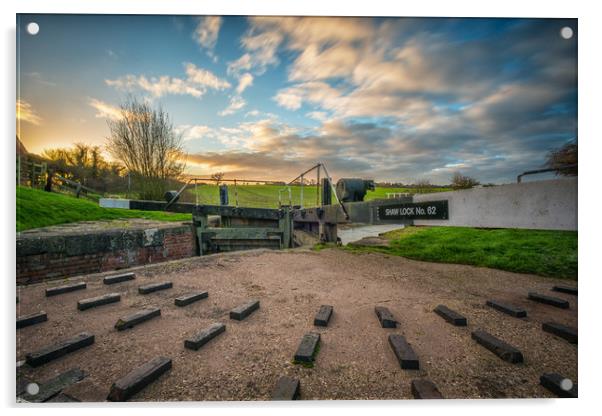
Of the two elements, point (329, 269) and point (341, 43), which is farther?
point (329, 269)

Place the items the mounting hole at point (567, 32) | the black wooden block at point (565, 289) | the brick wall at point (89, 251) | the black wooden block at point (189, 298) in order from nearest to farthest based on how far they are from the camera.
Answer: the mounting hole at point (567, 32)
the black wooden block at point (189, 298)
the black wooden block at point (565, 289)
the brick wall at point (89, 251)

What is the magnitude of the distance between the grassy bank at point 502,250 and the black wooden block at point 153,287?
546 centimetres

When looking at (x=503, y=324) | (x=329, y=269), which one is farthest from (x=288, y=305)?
(x=503, y=324)

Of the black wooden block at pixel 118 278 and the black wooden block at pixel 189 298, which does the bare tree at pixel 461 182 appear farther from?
the black wooden block at pixel 118 278

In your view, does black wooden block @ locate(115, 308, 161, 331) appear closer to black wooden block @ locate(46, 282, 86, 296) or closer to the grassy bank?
black wooden block @ locate(46, 282, 86, 296)

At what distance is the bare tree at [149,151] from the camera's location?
5.57 meters

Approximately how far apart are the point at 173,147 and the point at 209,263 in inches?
169

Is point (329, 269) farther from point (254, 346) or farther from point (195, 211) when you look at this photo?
point (195, 211)

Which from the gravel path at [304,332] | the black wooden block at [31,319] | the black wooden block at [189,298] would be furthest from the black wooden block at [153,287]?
the black wooden block at [31,319]

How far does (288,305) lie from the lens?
3121 millimetres

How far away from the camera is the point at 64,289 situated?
3.33 metres

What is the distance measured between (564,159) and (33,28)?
5.06 meters

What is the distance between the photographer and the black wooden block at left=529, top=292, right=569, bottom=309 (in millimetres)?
3084

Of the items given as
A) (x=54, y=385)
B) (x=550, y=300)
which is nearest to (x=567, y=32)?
(x=550, y=300)
